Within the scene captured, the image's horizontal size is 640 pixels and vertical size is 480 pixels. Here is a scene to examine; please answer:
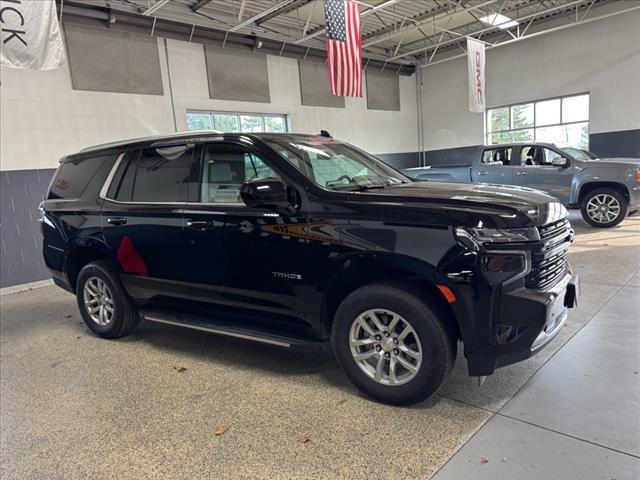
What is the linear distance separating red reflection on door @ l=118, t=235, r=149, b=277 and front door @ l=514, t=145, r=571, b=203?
7.59 meters

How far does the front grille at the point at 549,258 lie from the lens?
8.30 ft

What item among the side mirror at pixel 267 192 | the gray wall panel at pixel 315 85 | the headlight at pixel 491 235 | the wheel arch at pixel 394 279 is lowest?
A: the wheel arch at pixel 394 279

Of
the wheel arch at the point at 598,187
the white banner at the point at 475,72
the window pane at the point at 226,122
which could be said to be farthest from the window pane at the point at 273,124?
the wheel arch at the point at 598,187

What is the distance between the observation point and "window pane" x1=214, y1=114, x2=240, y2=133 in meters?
10.9

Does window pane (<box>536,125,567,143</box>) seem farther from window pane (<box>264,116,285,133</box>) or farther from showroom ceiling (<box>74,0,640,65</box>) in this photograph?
window pane (<box>264,116,285,133</box>)

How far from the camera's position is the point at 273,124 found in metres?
12.2

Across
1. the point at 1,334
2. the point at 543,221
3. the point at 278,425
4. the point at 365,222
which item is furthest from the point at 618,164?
the point at 1,334

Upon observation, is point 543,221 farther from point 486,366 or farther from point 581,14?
point 581,14

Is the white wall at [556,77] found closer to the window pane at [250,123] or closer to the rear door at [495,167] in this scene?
the rear door at [495,167]

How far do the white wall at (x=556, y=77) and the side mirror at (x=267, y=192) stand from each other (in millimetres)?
13229

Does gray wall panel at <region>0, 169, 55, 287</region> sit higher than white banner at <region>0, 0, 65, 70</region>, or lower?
lower

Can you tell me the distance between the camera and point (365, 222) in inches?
109

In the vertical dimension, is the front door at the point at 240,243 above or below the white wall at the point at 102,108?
below

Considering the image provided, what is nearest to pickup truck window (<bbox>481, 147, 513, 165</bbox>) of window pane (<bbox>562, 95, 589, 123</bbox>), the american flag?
the american flag
